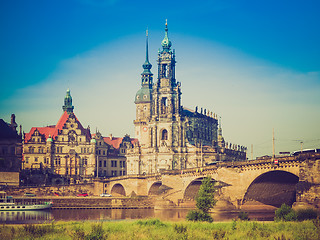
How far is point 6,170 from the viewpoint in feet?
472

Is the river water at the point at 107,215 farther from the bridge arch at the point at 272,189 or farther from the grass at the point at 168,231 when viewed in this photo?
the grass at the point at 168,231

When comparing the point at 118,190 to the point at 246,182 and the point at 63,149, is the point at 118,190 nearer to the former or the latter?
the point at 63,149

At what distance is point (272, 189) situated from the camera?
4158 inches

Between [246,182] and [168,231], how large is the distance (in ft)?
142

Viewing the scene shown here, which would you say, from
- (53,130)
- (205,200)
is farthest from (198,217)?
(53,130)

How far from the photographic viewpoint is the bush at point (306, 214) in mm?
78350

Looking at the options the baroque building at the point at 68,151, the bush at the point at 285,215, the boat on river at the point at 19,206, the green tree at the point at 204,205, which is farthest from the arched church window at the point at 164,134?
the bush at the point at 285,215

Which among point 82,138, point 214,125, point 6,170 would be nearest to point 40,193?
point 6,170

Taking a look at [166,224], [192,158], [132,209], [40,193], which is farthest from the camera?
[192,158]

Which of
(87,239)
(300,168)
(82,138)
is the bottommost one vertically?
(87,239)

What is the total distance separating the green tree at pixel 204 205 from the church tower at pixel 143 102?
277ft

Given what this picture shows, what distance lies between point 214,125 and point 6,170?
69.4m

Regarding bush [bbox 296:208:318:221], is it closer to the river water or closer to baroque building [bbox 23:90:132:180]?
the river water

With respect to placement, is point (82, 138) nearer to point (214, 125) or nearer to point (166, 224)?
point (214, 125)
